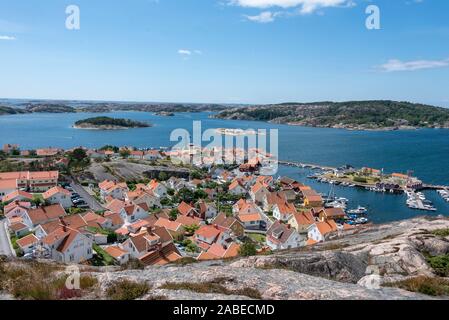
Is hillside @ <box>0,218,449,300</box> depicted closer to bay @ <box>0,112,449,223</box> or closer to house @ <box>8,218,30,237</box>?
house @ <box>8,218,30,237</box>

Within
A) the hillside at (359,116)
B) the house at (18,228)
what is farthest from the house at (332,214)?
the hillside at (359,116)

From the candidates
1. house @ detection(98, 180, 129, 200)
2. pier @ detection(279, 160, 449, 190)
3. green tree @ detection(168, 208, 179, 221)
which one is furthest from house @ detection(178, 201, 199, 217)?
pier @ detection(279, 160, 449, 190)

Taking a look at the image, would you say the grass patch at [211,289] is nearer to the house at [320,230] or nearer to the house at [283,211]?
the house at [320,230]

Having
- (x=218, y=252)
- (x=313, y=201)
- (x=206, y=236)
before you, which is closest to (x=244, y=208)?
(x=206, y=236)

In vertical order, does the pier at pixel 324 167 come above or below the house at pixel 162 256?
below
